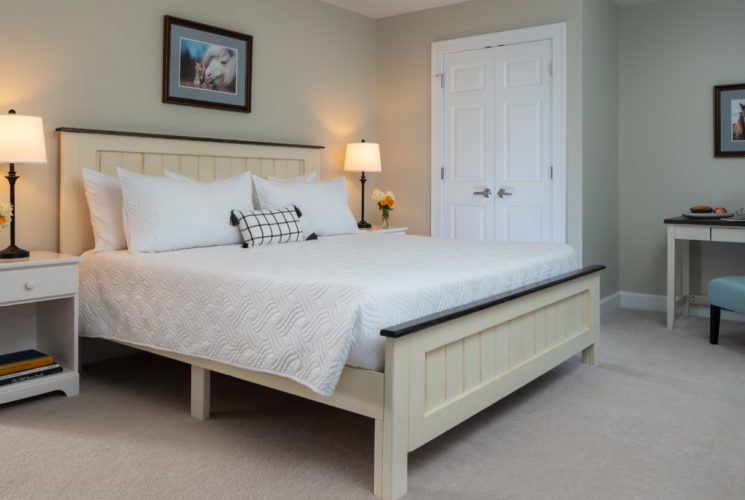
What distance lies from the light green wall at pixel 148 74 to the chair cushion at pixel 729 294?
2730 mm

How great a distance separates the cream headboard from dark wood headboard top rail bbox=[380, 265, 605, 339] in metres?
2.15

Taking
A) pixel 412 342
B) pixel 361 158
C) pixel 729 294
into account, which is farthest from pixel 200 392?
pixel 729 294

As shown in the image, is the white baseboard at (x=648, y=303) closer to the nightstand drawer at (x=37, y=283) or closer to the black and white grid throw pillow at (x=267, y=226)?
the black and white grid throw pillow at (x=267, y=226)

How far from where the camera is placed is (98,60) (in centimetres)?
356

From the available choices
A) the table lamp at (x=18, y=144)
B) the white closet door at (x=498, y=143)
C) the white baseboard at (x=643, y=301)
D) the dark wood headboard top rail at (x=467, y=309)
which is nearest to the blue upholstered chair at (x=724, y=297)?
the white baseboard at (x=643, y=301)

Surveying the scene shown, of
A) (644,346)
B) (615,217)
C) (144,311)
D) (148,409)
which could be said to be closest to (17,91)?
(144,311)

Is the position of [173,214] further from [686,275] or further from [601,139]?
[686,275]

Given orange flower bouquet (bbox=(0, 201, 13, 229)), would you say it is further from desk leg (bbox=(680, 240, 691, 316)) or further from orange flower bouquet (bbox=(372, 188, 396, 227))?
desk leg (bbox=(680, 240, 691, 316))

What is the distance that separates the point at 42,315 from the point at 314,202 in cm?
164

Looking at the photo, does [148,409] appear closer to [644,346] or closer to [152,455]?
[152,455]

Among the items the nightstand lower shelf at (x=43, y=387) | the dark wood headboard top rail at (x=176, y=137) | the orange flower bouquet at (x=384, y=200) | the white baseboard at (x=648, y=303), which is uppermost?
the dark wood headboard top rail at (x=176, y=137)

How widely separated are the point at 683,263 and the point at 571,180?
1.10 metres

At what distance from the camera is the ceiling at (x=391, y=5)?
197 inches

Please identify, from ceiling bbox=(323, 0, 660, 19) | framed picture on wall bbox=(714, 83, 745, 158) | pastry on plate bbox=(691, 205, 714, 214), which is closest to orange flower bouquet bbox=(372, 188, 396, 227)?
ceiling bbox=(323, 0, 660, 19)
